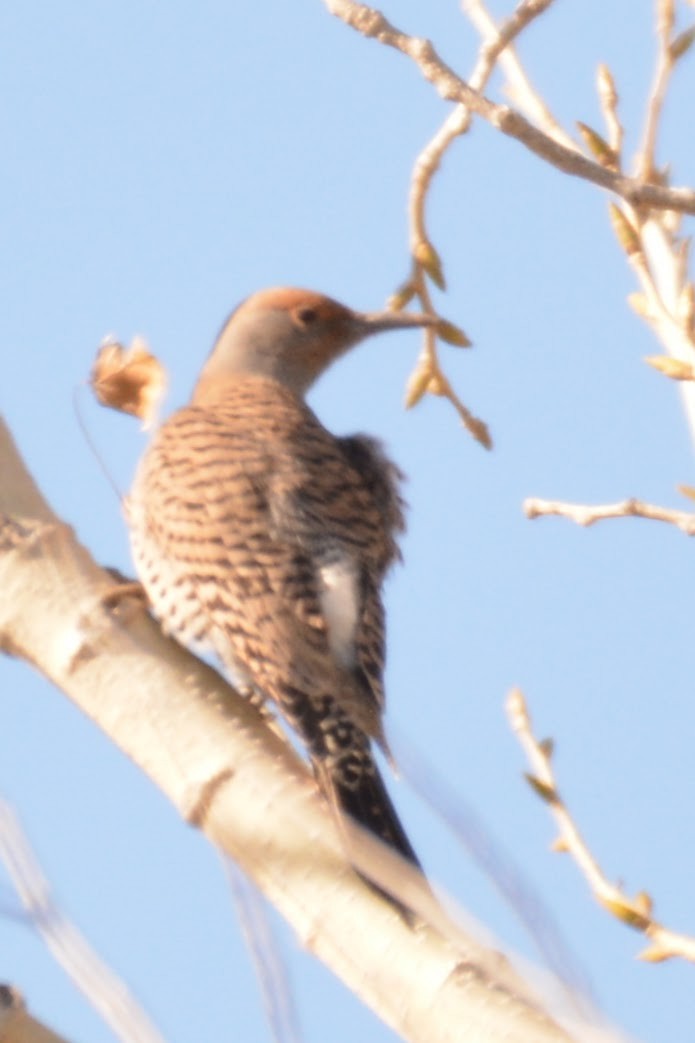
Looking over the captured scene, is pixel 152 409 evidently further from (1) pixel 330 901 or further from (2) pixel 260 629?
(1) pixel 330 901

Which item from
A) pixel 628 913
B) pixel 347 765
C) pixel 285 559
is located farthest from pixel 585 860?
pixel 285 559

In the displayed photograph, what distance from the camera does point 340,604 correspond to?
12.5ft

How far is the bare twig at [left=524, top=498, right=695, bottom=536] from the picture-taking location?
2393 millimetres

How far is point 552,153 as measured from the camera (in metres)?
2.20

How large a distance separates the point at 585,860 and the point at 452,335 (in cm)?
114

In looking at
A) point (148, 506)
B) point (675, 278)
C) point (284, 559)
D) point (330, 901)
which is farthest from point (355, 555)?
point (330, 901)

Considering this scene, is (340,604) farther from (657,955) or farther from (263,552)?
(657,955)

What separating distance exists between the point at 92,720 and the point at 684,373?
38.3 inches

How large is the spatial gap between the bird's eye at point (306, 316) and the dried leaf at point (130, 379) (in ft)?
6.77

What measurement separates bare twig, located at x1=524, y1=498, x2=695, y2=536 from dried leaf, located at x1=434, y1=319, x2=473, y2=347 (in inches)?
20.4

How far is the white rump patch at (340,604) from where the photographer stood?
12.2 ft

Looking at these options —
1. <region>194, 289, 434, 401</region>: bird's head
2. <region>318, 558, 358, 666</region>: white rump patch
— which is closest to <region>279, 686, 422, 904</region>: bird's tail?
<region>318, 558, 358, 666</region>: white rump patch

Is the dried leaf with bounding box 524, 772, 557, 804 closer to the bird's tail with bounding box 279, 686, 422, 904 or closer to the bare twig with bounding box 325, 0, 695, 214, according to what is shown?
the bird's tail with bounding box 279, 686, 422, 904

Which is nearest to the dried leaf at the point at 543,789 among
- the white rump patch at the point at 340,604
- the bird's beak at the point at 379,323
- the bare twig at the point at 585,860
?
the bare twig at the point at 585,860
